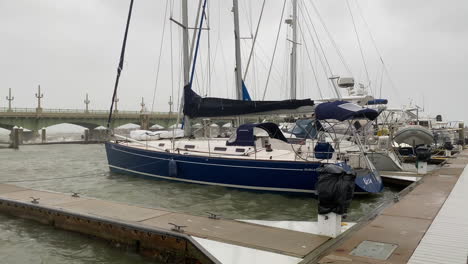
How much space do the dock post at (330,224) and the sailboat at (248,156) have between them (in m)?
4.64

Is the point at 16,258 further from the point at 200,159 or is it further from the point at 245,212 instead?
the point at 200,159

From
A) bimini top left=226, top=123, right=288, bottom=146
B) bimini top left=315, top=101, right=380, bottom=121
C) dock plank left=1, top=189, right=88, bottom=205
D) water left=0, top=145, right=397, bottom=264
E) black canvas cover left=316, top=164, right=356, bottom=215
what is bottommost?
water left=0, top=145, right=397, bottom=264

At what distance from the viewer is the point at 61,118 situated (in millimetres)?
60000

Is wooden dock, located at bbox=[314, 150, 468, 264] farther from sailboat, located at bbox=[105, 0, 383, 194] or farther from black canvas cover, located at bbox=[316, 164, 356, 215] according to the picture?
sailboat, located at bbox=[105, 0, 383, 194]

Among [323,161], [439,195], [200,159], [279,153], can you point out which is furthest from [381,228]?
[200,159]

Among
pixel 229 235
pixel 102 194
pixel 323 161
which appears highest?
pixel 323 161

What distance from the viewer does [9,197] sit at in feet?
31.9

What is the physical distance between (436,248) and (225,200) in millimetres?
7272

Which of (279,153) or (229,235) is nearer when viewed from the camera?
(229,235)

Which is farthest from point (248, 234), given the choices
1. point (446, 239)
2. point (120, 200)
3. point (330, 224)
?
point (120, 200)

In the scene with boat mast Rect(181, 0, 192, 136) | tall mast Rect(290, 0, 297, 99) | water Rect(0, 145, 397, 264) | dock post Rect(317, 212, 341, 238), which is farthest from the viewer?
tall mast Rect(290, 0, 297, 99)

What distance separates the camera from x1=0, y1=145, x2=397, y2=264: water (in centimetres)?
676

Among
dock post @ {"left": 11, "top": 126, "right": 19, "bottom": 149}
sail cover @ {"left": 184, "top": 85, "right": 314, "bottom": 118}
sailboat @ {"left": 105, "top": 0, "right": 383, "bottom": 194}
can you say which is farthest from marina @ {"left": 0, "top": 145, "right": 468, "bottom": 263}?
dock post @ {"left": 11, "top": 126, "right": 19, "bottom": 149}

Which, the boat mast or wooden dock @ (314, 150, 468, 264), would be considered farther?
the boat mast
